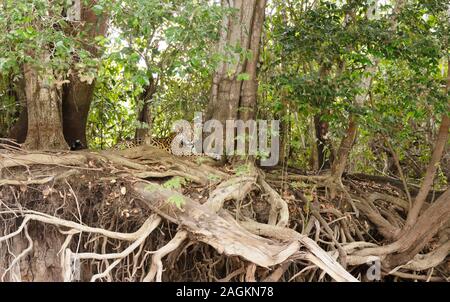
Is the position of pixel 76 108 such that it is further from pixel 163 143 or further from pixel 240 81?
pixel 240 81

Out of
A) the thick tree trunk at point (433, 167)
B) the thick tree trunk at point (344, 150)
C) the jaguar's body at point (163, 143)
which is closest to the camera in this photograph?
the thick tree trunk at point (433, 167)

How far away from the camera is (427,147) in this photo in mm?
6496

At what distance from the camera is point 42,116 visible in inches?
195

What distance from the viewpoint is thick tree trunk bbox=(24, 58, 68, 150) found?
4922 mm

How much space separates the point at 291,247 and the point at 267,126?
140cm

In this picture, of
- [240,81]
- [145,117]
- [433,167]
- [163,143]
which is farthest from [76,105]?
[433,167]

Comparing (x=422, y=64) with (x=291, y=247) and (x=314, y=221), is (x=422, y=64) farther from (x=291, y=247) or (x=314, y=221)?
(x=291, y=247)

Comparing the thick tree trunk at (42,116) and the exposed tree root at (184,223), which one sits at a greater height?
the thick tree trunk at (42,116)

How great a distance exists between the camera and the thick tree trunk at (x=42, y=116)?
194 inches

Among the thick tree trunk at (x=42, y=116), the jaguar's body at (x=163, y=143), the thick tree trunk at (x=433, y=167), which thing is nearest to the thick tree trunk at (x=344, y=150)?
the thick tree trunk at (x=433, y=167)

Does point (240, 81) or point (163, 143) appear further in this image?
point (163, 143)

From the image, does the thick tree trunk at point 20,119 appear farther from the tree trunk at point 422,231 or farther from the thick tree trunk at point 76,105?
the tree trunk at point 422,231

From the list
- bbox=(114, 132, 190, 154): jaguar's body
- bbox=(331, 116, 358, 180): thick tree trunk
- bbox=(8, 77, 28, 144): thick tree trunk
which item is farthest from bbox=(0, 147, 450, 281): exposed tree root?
bbox=(8, 77, 28, 144): thick tree trunk
